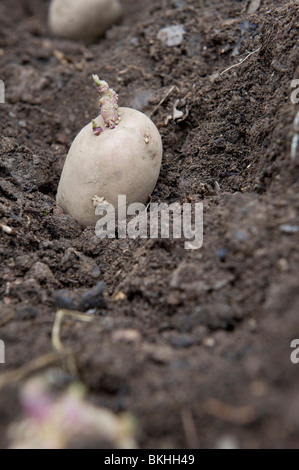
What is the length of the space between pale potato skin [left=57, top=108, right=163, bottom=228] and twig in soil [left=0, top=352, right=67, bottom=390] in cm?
96

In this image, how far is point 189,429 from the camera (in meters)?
1.31

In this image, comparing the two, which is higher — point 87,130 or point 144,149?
point 87,130

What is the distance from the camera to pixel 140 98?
9.56ft

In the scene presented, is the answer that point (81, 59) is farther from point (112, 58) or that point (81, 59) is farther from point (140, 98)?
point (140, 98)

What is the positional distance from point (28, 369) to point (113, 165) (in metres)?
1.06

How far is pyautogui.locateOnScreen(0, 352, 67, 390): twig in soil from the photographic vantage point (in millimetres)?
1449

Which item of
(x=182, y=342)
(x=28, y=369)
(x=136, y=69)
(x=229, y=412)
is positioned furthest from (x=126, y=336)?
(x=136, y=69)

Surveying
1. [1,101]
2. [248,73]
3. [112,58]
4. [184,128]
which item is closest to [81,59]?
[112,58]
